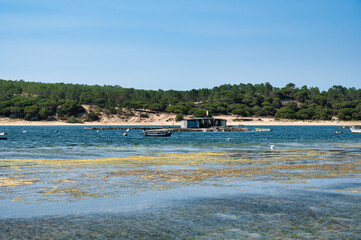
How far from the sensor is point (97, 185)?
937 inches

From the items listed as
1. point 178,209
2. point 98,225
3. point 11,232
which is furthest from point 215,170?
point 11,232

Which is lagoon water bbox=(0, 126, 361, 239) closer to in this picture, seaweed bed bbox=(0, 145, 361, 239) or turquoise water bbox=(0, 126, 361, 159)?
seaweed bed bbox=(0, 145, 361, 239)

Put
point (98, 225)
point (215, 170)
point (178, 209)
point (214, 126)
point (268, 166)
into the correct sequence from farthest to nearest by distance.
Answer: point (214, 126) < point (268, 166) < point (215, 170) < point (178, 209) < point (98, 225)

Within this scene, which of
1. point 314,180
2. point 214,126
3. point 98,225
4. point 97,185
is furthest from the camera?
point 214,126

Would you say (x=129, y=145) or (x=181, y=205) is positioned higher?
(x=181, y=205)

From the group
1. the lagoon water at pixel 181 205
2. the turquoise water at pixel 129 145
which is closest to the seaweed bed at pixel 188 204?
the lagoon water at pixel 181 205

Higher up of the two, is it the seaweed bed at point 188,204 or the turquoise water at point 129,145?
the seaweed bed at point 188,204

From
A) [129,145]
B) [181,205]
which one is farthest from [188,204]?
[129,145]

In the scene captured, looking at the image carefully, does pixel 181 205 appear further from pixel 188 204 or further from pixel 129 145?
pixel 129 145

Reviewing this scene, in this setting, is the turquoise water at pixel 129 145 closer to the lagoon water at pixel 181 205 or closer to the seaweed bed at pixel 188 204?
the seaweed bed at pixel 188 204

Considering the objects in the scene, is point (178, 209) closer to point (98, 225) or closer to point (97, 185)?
point (98, 225)

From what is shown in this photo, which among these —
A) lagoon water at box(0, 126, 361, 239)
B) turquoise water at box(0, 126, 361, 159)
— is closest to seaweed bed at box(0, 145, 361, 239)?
lagoon water at box(0, 126, 361, 239)

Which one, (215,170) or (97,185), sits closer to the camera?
(97,185)

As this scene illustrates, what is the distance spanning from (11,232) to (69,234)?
1.92 metres
